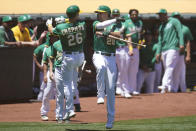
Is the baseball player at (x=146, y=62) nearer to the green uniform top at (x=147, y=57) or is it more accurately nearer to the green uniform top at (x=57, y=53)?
the green uniform top at (x=147, y=57)

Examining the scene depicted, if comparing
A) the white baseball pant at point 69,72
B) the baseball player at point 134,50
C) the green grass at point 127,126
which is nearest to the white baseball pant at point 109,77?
the green grass at point 127,126

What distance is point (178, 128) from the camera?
1209cm

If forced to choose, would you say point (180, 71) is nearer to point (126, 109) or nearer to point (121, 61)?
point (121, 61)

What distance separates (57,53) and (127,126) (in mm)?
2107

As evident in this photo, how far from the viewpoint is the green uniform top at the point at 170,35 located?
750 inches

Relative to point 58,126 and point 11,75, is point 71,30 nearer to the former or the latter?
point 58,126

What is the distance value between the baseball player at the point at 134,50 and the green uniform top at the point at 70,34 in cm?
561

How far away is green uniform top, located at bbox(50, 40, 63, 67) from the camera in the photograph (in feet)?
43.7

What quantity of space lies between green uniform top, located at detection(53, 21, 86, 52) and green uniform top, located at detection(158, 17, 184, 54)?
671 centimetres

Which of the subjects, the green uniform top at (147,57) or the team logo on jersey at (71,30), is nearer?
the team logo on jersey at (71,30)

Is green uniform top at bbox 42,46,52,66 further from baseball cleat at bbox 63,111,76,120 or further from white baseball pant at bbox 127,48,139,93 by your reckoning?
white baseball pant at bbox 127,48,139,93

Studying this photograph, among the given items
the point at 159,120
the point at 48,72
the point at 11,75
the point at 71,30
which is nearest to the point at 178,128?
the point at 159,120

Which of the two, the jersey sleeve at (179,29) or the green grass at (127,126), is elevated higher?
the jersey sleeve at (179,29)

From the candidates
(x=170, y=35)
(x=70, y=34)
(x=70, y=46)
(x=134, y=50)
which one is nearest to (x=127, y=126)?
(x=70, y=46)
